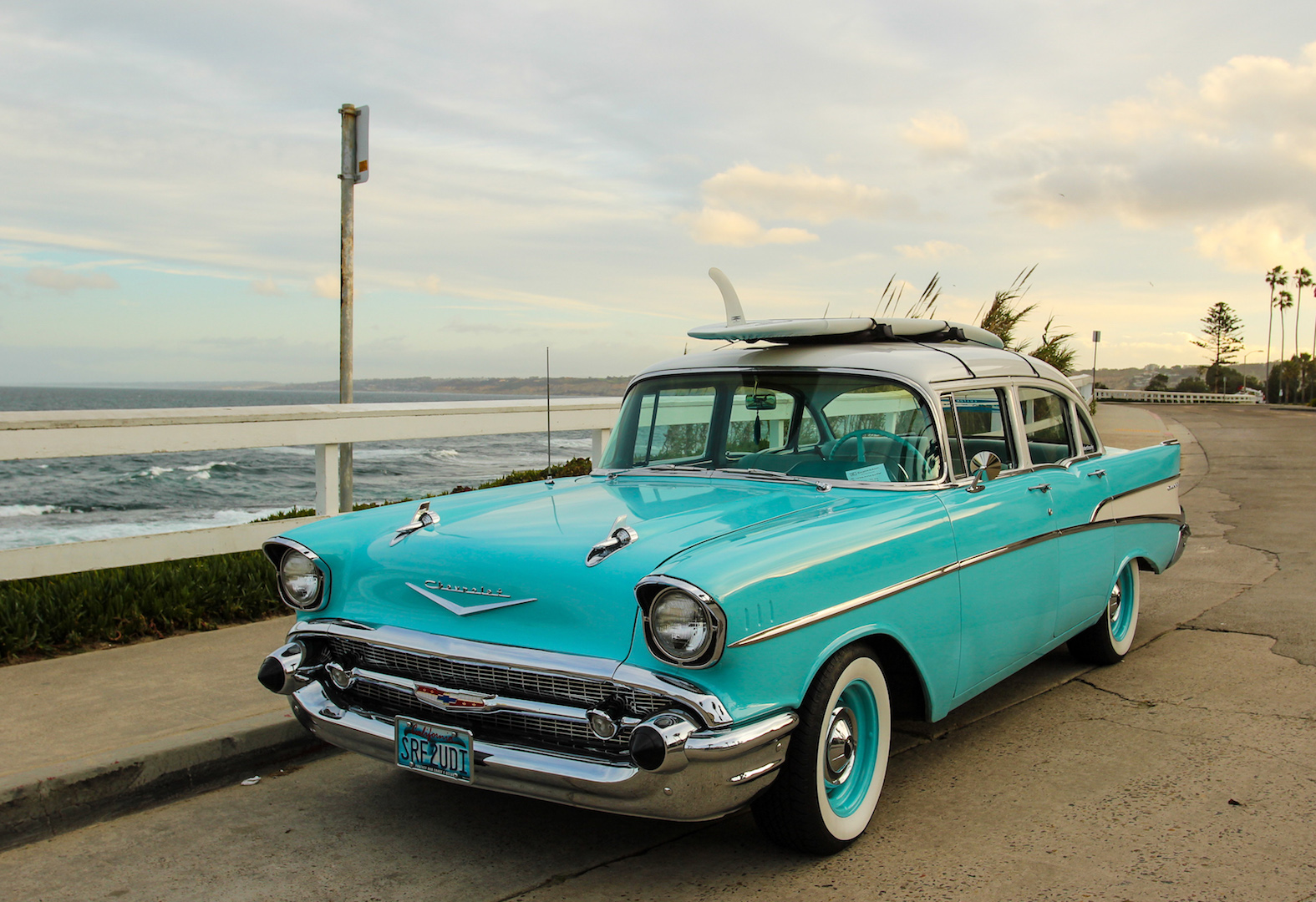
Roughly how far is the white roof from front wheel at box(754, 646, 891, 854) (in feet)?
4.34

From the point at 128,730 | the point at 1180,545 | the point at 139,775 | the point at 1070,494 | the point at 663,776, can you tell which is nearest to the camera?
the point at 663,776

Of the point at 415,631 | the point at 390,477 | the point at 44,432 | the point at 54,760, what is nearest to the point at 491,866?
the point at 415,631

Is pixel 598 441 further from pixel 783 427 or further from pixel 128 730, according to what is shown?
pixel 128 730

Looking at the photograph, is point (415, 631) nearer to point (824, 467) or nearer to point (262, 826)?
point (262, 826)

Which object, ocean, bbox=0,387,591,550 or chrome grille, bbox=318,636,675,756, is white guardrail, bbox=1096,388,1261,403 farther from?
chrome grille, bbox=318,636,675,756

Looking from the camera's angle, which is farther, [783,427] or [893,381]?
[783,427]

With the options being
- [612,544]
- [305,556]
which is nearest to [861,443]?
[612,544]

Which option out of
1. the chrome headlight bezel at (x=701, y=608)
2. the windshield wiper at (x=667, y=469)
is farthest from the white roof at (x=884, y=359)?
the chrome headlight bezel at (x=701, y=608)

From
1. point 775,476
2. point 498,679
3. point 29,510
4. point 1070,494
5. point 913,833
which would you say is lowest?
point 29,510

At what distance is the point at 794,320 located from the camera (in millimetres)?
4410

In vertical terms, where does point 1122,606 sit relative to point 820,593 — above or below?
below

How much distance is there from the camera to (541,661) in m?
2.93

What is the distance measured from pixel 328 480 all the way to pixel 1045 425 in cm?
408

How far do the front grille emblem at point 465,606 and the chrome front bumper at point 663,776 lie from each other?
1.23 ft
